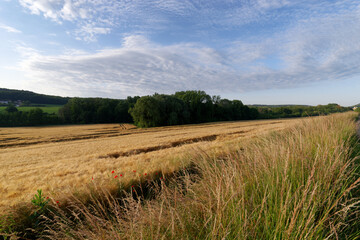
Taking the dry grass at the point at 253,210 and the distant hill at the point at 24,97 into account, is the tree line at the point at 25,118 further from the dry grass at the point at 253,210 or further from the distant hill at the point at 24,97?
the dry grass at the point at 253,210

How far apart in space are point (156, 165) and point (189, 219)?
15.7ft

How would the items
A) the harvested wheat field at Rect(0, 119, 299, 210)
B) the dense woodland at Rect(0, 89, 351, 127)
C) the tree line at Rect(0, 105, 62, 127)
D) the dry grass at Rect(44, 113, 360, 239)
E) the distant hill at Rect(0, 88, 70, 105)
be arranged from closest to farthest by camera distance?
the dry grass at Rect(44, 113, 360, 239) → the harvested wheat field at Rect(0, 119, 299, 210) → the dense woodland at Rect(0, 89, 351, 127) → the tree line at Rect(0, 105, 62, 127) → the distant hill at Rect(0, 88, 70, 105)

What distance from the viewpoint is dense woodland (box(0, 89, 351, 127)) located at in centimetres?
5182

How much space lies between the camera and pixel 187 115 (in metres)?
58.2

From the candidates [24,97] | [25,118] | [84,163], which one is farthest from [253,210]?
[24,97]

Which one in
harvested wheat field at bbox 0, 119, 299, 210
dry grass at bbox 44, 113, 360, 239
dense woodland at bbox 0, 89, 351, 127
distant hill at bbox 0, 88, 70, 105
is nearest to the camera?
dry grass at bbox 44, 113, 360, 239

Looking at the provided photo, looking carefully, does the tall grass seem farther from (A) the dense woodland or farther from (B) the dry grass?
(A) the dense woodland

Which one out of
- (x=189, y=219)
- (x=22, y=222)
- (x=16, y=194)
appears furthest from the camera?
(x=16, y=194)

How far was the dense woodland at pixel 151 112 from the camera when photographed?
51816mm

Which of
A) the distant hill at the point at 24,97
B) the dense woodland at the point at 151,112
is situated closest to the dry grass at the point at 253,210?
the dense woodland at the point at 151,112

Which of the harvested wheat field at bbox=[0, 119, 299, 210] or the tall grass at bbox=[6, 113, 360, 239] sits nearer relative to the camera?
the tall grass at bbox=[6, 113, 360, 239]

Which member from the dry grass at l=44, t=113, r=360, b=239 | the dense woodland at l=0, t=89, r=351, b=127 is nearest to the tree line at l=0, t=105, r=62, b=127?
the dense woodland at l=0, t=89, r=351, b=127

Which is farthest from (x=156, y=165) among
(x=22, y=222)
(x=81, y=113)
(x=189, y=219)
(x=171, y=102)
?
(x=81, y=113)

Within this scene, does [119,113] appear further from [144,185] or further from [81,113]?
[144,185]
